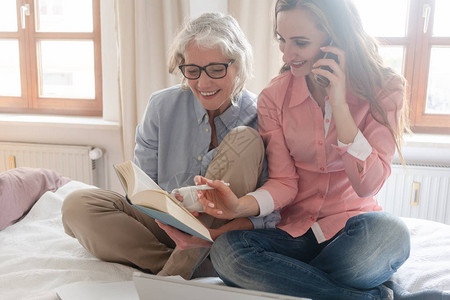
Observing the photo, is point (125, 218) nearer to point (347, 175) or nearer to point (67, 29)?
point (347, 175)

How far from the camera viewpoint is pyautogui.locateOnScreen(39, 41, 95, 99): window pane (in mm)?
2887

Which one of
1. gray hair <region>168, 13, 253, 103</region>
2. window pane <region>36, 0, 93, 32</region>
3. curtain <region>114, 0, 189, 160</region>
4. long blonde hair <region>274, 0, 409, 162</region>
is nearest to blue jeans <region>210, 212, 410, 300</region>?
long blonde hair <region>274, 0, 409, 162</region>

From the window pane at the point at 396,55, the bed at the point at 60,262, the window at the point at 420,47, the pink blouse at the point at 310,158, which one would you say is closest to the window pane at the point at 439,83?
the window at the point at 420,47

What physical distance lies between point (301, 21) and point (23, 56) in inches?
89.4

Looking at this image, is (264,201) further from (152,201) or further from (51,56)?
(51,56)

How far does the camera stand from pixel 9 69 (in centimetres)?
300

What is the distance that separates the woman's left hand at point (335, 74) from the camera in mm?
1177

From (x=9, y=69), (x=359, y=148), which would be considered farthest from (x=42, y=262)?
(x=9, y=69)

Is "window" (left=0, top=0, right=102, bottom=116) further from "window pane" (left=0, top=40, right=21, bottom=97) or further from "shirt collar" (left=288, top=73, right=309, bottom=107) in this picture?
"shirt collar" (left=288, top=73, right=309, bottom=107)

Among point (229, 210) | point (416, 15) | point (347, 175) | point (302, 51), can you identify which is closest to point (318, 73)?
point (302, 51)

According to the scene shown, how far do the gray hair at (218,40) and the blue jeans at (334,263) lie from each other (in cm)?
50

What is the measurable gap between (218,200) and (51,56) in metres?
2.19

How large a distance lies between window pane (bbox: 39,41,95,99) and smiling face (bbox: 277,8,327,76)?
193cm

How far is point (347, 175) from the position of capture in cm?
126
